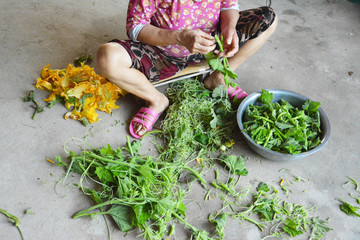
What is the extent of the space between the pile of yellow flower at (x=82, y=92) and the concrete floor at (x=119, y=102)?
6 centimetres

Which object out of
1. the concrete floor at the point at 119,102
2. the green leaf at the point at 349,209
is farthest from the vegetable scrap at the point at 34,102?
the green leaf at the point at 349,209

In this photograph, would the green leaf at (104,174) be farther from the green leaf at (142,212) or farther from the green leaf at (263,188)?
the green leaf at (263,188)

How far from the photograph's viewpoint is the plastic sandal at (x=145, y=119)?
5.60ft

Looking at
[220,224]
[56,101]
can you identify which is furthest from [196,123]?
[56,101]

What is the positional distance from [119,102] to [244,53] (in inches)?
30.9

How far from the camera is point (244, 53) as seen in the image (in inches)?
72.5

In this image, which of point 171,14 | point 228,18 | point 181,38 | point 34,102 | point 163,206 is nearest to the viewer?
point 163,206

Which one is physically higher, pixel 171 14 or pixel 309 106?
pixel 171 14

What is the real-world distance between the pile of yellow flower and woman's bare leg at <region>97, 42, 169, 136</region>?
0.56ft

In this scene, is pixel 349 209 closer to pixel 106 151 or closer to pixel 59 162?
pixel 106 151

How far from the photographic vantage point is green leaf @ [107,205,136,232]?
133 centimetres

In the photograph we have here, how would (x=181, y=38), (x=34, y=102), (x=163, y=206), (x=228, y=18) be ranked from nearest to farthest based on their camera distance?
1. (x=163, y=206)
2. (x=181, y=38)
3. (x=228, y=18)
4. (x=34, y=102)

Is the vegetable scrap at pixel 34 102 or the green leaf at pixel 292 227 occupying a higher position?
the vegetable scrap at pixel 34 102

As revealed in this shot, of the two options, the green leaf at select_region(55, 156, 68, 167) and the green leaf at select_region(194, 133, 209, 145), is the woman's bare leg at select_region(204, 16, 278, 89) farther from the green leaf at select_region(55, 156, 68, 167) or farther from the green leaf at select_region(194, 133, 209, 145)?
the green leaf at select_region(55, 156, 68, 167)
